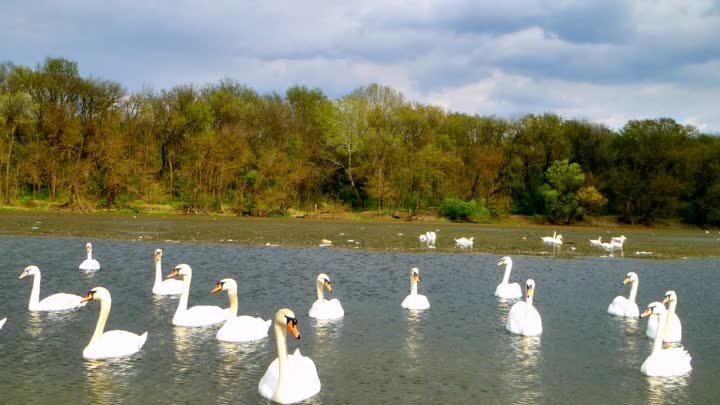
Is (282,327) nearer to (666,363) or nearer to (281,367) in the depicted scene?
(281,367)

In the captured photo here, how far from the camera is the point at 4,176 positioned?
175 feet

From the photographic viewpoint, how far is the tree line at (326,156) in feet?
178

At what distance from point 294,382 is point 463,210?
173 feet

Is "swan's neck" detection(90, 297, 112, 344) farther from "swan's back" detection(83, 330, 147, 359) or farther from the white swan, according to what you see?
the white swan

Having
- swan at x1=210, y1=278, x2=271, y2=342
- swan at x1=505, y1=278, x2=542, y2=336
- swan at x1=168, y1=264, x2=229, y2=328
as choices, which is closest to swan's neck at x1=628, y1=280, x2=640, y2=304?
swan at x1=505, y1=278, x2=542, y2=336

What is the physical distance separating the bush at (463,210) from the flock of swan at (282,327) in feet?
145

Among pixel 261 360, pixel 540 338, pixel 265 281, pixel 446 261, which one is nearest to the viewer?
pixel 261 360

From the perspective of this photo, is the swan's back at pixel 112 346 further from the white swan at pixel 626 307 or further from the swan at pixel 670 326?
the white swan at pixel 626 307

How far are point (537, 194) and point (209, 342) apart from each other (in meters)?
57.0

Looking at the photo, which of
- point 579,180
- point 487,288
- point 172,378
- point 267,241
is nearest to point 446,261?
point 487,288

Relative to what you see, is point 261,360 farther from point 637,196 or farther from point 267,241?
point 637,196

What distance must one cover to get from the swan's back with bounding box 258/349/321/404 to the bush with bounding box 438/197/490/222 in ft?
171

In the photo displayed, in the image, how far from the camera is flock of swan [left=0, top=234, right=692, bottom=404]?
9109 millimetres

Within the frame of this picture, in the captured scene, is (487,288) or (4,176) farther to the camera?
(4,176)
